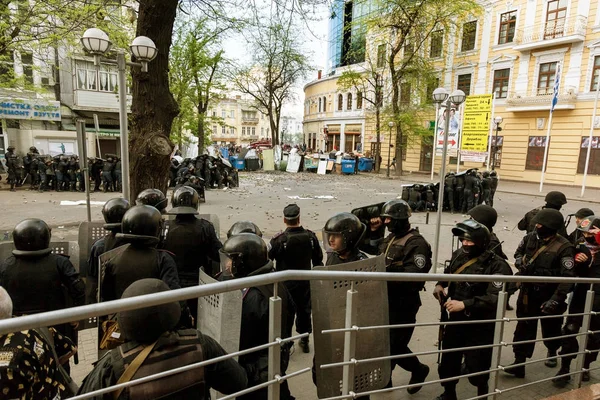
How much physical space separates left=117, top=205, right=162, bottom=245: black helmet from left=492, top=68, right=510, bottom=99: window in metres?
28.8

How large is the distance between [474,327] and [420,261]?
2.35 feet

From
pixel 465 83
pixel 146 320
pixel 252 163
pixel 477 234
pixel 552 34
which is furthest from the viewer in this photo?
pixel 465 83

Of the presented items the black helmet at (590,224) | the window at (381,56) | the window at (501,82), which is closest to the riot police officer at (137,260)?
the black helmet at (590,224)

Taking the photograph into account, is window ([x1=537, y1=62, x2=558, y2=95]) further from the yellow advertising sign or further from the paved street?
the yellow advertising sign

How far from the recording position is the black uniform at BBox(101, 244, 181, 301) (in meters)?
2.88

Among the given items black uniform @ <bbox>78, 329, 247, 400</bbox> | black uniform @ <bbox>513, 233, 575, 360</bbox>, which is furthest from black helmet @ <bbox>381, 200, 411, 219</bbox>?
black uniform @ <bbox>78, 329, 247, 400</bbox>

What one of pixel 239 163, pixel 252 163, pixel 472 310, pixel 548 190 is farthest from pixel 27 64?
pixel 548 190

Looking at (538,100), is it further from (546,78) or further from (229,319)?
(229,319)

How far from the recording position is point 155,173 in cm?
689

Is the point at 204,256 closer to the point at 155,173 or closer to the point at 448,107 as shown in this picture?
the point at 155,173

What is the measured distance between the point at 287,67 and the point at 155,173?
102 feet

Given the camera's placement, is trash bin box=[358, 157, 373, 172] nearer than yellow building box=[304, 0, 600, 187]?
No

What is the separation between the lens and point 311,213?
1265 cm

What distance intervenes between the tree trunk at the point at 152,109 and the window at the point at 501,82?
85.1 ft
